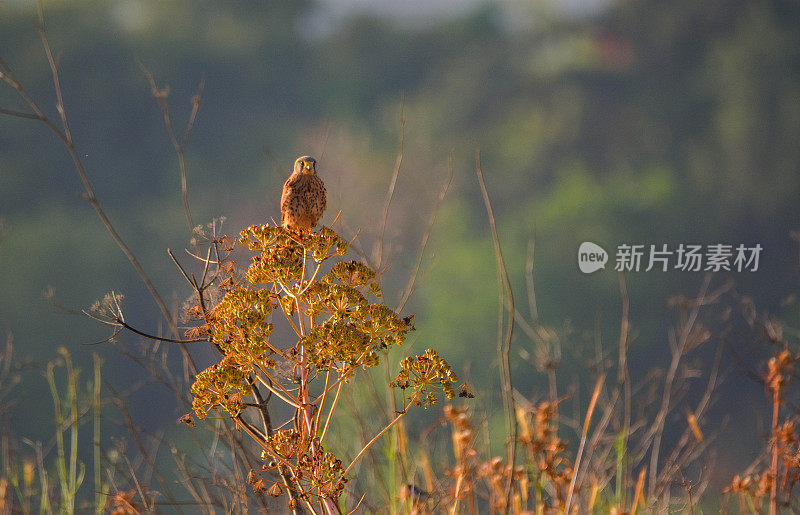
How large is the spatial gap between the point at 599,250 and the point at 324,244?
2895 millimetres

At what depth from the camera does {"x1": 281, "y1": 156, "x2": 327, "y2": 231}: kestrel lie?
114 centimetres

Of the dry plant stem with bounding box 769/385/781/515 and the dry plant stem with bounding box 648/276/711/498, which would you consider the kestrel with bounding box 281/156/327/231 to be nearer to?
the dry plant stem with bounding box 648/276/711/498

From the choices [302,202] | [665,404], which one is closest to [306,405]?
[302,202]

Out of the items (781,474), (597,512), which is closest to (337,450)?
(597,512)

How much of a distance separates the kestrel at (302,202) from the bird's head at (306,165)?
0.01m

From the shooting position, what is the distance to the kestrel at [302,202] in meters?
1.14

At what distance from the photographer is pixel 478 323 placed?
649cm

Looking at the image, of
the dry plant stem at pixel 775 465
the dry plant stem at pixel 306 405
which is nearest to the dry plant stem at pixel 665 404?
the dry plant stem at pixel 775 465

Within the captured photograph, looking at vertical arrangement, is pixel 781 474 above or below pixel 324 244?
below

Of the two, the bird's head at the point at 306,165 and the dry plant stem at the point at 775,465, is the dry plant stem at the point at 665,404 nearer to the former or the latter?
the dry plant stem at the point at 775,465

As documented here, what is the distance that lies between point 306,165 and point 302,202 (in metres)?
0.10

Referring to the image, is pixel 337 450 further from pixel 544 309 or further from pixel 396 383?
pixel 544 309

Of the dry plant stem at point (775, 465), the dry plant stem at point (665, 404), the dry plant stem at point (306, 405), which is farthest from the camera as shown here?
the dry plant stem at point (665, 404)

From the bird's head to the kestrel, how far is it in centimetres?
1
